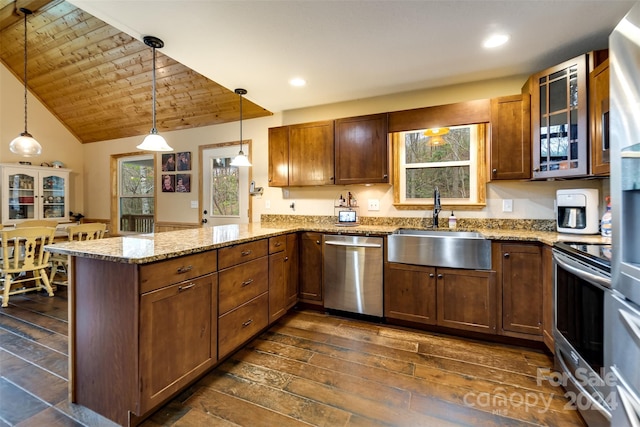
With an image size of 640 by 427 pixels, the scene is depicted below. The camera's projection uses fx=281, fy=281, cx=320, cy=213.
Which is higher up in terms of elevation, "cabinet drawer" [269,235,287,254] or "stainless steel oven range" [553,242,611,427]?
"cabinet drawer" [269,235,287,254]

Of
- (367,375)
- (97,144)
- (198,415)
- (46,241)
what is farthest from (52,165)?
(367,375)

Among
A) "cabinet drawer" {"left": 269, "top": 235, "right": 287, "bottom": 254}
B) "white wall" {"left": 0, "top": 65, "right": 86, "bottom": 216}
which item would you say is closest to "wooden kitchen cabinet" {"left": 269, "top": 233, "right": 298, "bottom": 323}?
"cabinet drawer" {"left": 269, "top": 235, "right": 287, "bottom": 254}

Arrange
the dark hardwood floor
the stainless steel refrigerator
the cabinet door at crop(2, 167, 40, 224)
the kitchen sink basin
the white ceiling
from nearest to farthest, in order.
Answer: the stainless steel refrigerator < the dark hardwood floor < the white ceiling < the kitchen sink basin < the cabinet door at crop(2, 167, 40, 224)

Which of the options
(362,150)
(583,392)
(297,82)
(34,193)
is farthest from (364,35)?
(34,193)

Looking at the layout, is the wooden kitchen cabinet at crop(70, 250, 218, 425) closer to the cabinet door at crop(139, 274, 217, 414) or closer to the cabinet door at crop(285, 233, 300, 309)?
the cabinet door at crop(139, 274, 217, 414)

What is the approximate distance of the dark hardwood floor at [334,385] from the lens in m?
1.52

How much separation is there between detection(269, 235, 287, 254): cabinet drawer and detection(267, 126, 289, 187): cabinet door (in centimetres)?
92

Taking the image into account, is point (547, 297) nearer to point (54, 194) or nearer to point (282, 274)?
point (282, 274)

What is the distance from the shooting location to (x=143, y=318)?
1.39 meters

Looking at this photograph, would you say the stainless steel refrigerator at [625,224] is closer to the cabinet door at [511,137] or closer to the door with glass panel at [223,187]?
the cabinet door at [511,137]

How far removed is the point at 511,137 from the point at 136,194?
568 centimetres

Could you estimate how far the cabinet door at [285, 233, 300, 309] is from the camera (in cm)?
279

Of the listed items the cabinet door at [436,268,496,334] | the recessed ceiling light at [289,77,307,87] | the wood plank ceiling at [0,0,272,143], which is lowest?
the cabinet door at [436,268,496,334]

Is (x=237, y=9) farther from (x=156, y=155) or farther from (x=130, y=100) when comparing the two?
(x=156, y=155)
